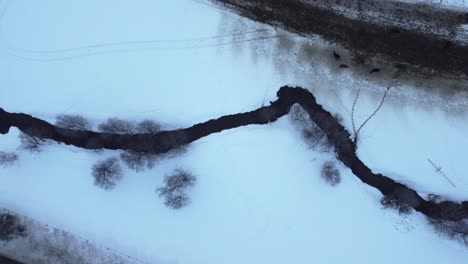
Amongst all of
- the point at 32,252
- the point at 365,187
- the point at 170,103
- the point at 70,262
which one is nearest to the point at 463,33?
the point at 365,187

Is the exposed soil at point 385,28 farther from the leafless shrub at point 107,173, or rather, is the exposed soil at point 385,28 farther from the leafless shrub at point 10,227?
the leafless shrub at point 10,227

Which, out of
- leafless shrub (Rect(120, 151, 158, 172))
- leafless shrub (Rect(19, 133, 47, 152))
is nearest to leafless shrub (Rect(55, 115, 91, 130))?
leafless shrub (Rect(19, 133, 47, 152))

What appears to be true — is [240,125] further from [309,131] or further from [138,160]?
[138,160]

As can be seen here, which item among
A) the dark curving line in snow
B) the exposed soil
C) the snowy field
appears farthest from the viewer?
the exposed soil

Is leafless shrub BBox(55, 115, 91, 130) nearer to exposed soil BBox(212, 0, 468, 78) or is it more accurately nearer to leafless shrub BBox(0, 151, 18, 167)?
leafless shrub BBox(0, 151, 18, 167)

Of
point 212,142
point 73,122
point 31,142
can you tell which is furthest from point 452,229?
point 31,142

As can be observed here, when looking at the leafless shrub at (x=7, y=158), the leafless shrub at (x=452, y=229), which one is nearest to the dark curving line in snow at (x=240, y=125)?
the leafless shrub at (x=452, y=229)
